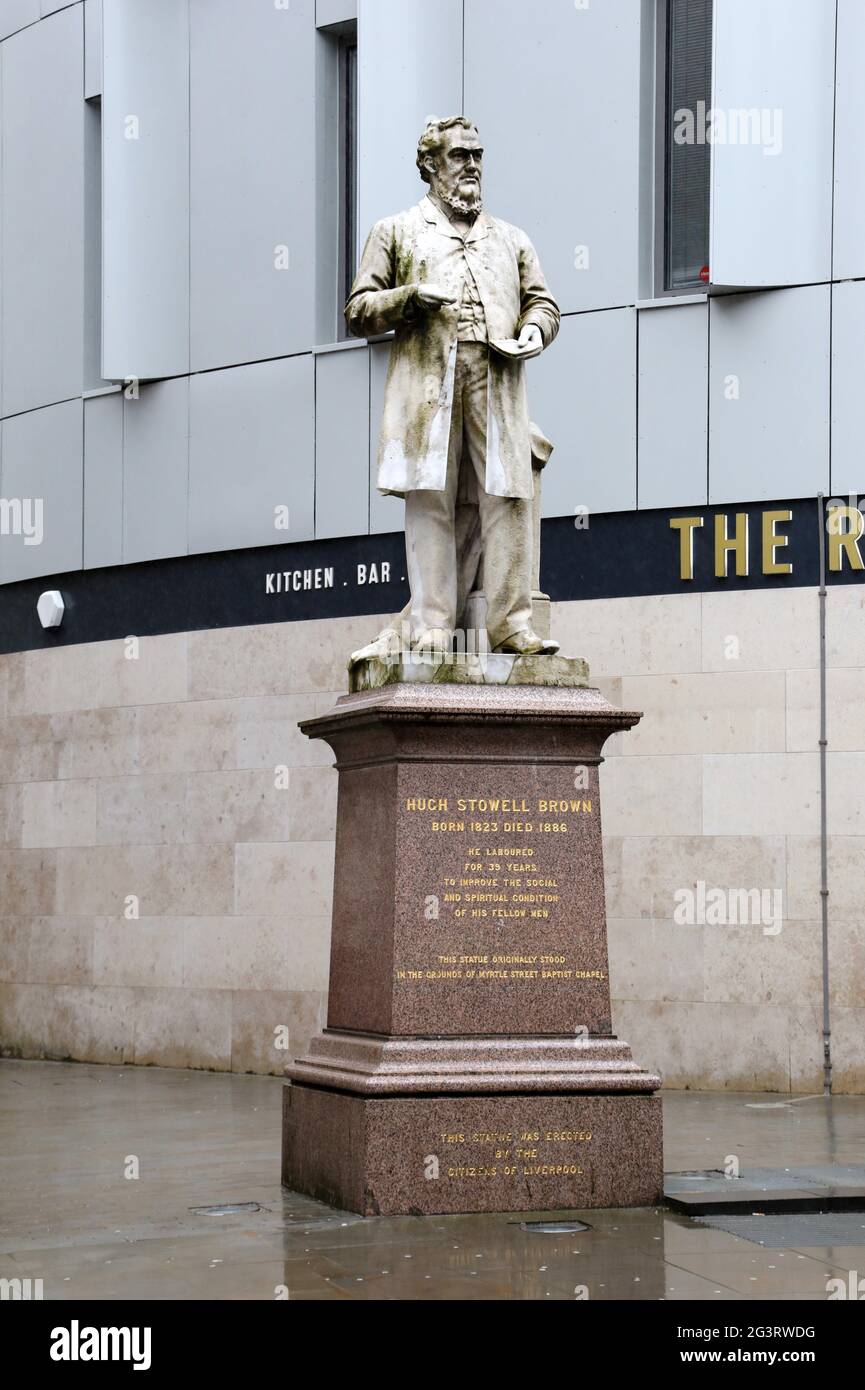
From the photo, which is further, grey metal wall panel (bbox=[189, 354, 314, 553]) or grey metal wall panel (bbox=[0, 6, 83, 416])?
grey metal wall panel (bbox=[0, 6, 83, 416])

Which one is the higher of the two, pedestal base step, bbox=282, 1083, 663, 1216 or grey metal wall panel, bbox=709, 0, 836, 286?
grey metal wall panel, bbox=709, 0, 836, 286

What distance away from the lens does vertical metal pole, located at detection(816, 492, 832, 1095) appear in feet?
48.6

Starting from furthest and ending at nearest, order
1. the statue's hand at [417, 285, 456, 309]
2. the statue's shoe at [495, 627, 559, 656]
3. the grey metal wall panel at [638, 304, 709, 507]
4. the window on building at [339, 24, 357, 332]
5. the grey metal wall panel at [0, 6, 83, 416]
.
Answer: the grey metal wall panel at [0, 6, 83, 416] < the window on building at [339, 24, 357, 332] < the grey metal wall panel at [638, 304, 709, 507] < the statue's shoe at [495, 627, 559, 656] < the statue's hand at [417, 285, 456, 309]

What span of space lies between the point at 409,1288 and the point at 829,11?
11098 millimetres

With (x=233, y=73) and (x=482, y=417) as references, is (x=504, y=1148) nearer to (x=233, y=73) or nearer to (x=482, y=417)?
(x=482, y=417)

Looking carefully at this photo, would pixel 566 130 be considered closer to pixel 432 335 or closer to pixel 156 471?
pixel 156 471

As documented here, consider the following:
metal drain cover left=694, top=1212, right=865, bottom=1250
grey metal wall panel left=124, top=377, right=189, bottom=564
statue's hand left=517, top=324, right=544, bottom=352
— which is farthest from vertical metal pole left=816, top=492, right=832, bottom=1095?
grey metal wall panel left=124, top=377, right=189, bottom=564

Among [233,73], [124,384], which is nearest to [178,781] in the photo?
[124,384]

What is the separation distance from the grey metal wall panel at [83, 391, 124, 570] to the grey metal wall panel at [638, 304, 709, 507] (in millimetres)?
5537

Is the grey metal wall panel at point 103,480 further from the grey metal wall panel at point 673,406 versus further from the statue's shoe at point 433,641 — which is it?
the statue's shoe at point 433,641

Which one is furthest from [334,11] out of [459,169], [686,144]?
[459,169]

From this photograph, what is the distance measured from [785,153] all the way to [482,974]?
26.9ft

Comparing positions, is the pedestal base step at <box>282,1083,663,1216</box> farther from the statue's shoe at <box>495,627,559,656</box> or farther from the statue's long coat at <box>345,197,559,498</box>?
the statue's long coat at <box>345,197,559,498</box>

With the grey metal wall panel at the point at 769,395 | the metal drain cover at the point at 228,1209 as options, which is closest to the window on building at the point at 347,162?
the grey metal wall panel at the point at 769,395
